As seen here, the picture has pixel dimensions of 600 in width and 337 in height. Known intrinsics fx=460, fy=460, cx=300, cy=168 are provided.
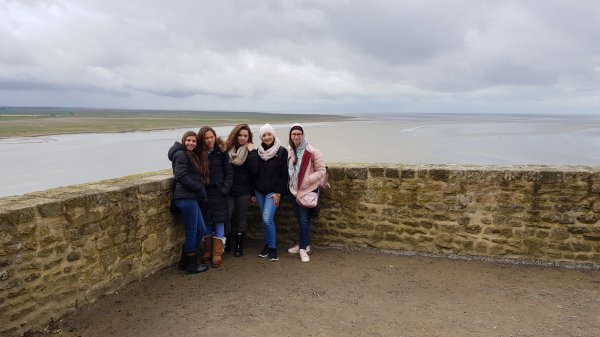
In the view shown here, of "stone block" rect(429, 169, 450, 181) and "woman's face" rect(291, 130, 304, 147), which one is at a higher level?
"woman's face" rect(291, 130, 304, 147)

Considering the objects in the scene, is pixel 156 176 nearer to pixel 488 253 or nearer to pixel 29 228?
pixel 29 228

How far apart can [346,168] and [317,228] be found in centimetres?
88

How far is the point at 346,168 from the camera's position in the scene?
5.77 meters

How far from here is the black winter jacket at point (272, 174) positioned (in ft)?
17.7

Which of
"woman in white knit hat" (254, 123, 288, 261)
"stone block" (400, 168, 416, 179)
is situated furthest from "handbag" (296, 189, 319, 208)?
"stone block" (400, 168, 416, 179)

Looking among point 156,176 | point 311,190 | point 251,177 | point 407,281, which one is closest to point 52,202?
point 156,176

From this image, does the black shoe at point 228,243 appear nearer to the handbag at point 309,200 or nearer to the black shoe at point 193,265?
the black shoe at point 193,265

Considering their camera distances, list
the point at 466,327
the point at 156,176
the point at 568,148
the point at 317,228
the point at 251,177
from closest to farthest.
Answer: the point at 466,327 → the point at 156,176 → the point at 251,177 → the point at 317,228 → the point at 568,148

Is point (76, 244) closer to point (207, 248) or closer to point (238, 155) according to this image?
point (207, 248)

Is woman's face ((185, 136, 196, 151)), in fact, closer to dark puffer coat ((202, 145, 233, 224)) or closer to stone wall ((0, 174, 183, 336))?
dark puffer coat ((202, 145, 233, 224))

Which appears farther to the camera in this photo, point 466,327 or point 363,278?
point 363,278

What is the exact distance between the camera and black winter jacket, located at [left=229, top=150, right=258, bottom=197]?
212 inches

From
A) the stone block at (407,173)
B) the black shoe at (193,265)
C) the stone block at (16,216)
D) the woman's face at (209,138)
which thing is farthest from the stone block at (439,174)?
the stone block at (16,216)

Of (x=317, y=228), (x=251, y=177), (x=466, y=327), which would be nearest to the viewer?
(x=466, y=327)
